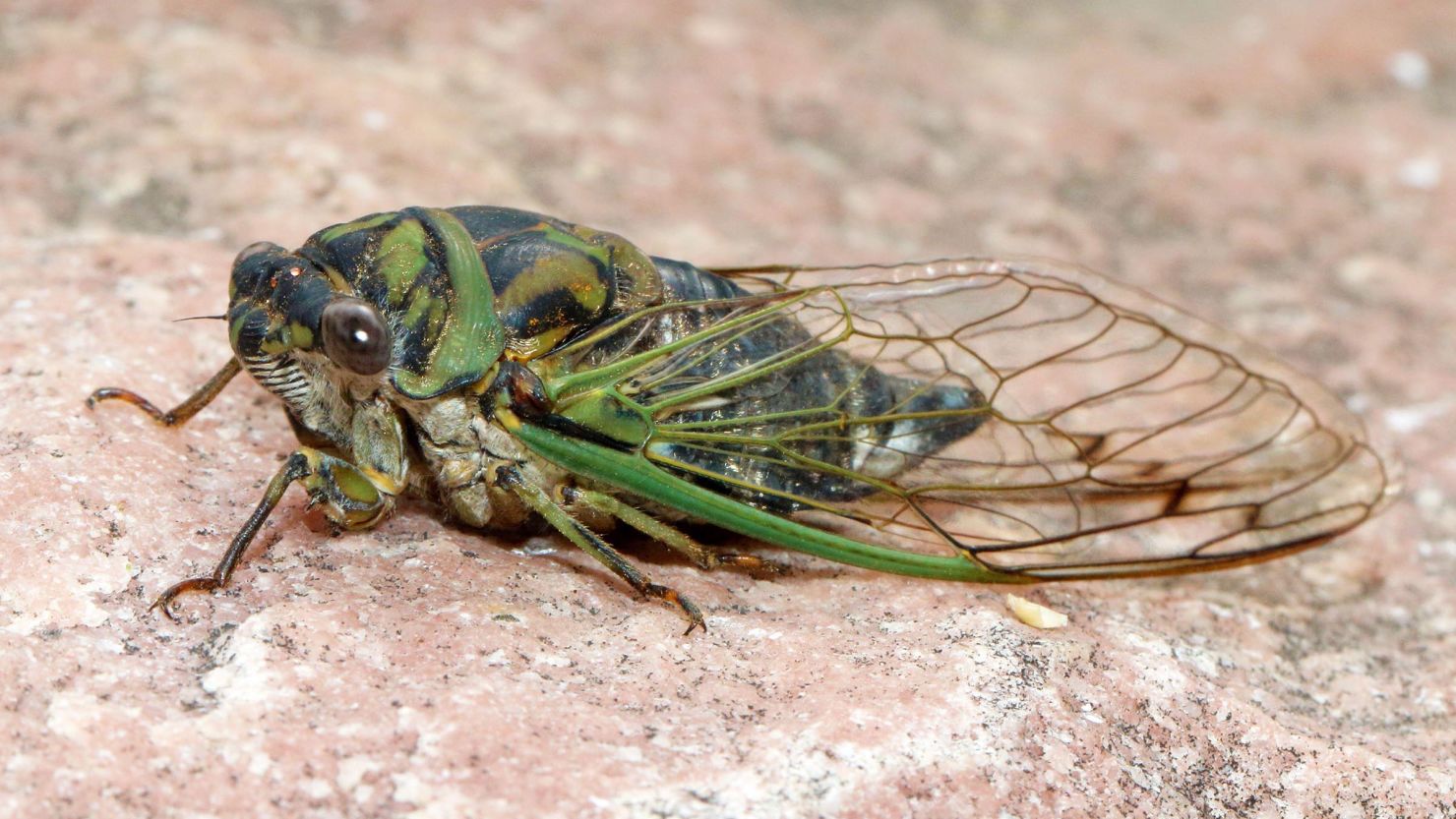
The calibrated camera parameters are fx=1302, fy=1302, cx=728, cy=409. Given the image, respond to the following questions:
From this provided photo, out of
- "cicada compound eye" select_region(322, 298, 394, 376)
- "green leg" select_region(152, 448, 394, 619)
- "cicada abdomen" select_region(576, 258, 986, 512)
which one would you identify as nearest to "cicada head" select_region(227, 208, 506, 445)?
"cicada compound eye" select_region(322, 298, 394, 376)

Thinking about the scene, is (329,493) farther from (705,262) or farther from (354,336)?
(705,262)

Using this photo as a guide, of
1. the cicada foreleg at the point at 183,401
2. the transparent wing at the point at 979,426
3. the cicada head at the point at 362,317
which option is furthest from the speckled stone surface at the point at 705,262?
the cicada head at the point at 362,317

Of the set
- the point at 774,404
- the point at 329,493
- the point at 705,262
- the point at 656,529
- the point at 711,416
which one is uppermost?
the point at 705,262

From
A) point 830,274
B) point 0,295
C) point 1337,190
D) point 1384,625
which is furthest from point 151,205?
point 1337,190

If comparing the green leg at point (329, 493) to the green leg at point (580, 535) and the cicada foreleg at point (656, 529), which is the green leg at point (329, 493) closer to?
the green leg at point (580, 535)

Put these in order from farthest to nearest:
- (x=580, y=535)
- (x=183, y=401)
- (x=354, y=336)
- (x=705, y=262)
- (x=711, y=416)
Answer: (x=705, y=262) → (x=183, y=401) → (x=711, y=416) → (x=580, y=535) → (x=354, y=336)

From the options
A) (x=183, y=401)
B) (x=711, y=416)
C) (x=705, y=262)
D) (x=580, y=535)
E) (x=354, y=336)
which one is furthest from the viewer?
(x=705, y=262)

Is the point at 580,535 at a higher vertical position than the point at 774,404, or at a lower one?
lower

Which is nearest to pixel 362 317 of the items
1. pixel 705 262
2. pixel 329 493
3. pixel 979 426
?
pixel 329 493
